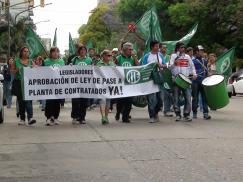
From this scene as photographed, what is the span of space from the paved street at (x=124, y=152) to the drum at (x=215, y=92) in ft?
3.10

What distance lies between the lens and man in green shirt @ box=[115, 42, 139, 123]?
559 inches

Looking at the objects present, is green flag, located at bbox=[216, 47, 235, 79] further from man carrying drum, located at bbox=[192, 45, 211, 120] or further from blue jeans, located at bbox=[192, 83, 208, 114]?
blue jeans, located at bbox=[192, 83, 208, 114]

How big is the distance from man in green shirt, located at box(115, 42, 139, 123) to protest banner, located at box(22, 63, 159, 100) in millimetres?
172

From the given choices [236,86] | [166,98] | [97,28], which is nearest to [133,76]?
[166,98]

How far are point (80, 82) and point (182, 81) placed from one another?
7.54 ft

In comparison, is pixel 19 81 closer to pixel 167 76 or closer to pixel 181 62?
pixel 167 76

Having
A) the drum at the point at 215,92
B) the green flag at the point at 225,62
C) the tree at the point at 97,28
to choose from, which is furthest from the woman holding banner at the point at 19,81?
the tree at the point at 97,28

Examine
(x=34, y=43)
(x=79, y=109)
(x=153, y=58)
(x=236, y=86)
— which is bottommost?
(x=236, y=86)

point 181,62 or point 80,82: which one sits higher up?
point 181,62

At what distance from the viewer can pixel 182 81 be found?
14.1 meters

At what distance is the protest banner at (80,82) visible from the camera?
1403cm

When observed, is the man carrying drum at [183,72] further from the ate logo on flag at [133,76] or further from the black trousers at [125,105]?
the black trousers at [125,105]

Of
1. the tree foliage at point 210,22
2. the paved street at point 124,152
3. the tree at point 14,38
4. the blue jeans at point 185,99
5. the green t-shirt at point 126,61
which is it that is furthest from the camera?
the tree at point 14,38

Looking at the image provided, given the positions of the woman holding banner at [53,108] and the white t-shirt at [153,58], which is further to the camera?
the white t-shirt at [153,58]
